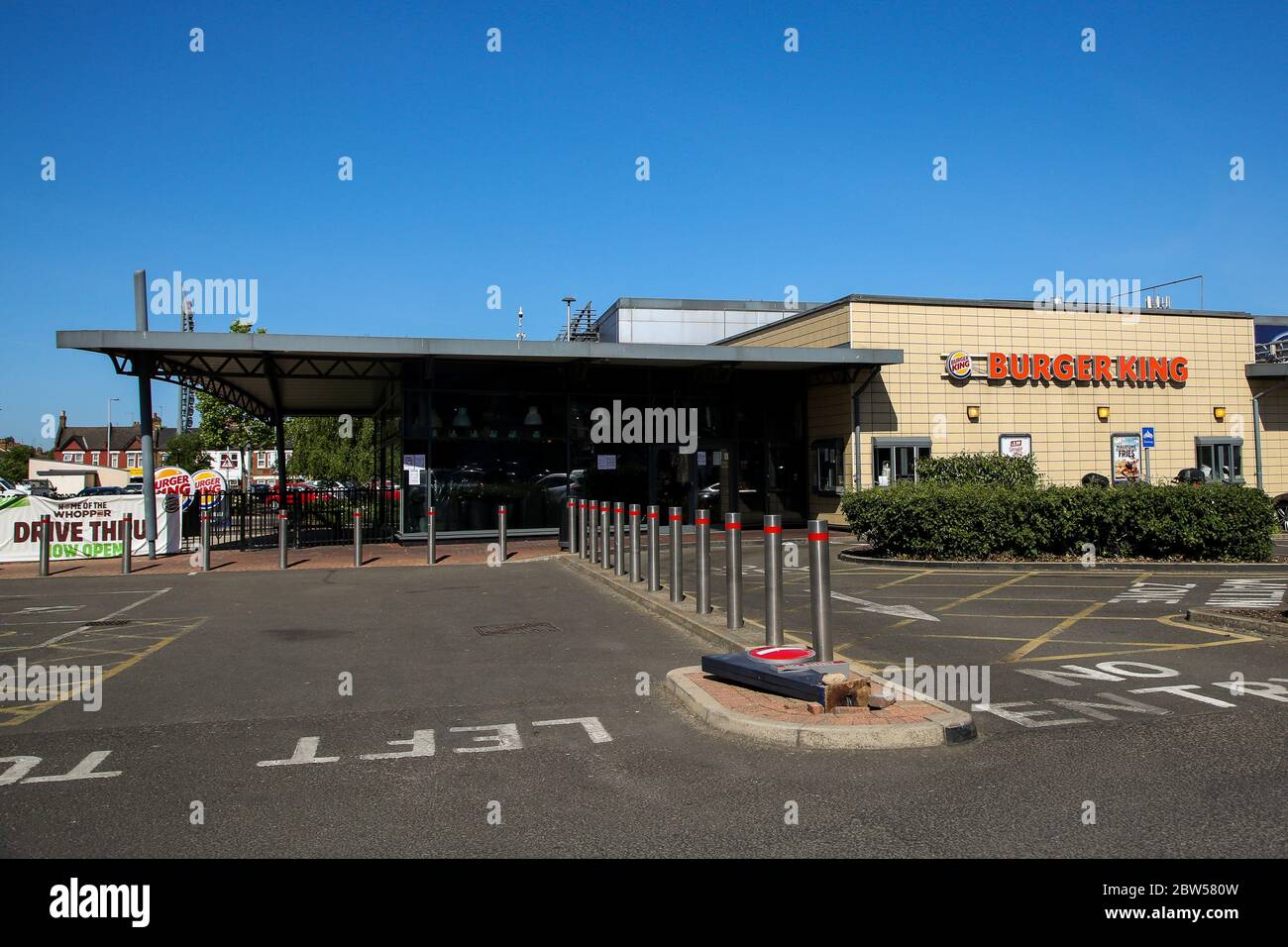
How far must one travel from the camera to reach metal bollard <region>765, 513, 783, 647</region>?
806 cm

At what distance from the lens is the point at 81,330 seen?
17.6 metres

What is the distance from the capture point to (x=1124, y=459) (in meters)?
25.5

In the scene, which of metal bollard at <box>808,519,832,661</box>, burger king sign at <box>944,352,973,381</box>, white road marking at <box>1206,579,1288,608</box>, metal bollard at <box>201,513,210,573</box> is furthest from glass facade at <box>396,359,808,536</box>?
metal bollard at <box>808,519,832,661</box>

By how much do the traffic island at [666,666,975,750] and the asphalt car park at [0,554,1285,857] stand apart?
109 millimetres

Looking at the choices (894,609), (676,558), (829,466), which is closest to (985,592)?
(894,609)

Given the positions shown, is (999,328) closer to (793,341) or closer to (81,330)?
(793,341)

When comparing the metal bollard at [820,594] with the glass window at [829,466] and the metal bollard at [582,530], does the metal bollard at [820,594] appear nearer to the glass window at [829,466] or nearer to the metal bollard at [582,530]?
the metal bollard at [582,530]

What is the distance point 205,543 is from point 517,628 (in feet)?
31.2

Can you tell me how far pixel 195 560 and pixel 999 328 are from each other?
63.2 feet

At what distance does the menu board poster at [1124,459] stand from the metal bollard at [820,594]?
21.1 m

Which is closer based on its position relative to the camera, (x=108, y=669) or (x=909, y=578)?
(x=108, y=669)

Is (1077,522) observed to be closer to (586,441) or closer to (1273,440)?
(586,441)

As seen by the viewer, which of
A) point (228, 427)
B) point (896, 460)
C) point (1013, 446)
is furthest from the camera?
point (228, 427)
